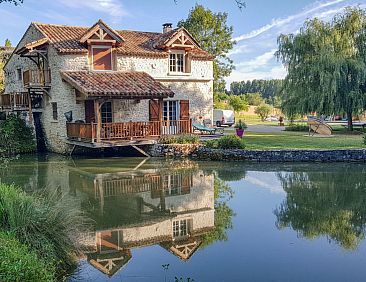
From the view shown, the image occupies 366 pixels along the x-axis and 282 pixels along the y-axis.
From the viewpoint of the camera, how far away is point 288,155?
59.2 ft

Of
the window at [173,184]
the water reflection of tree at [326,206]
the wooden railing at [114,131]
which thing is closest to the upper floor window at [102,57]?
the wooden railing at [114,131]

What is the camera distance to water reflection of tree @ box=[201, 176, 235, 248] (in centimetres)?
800

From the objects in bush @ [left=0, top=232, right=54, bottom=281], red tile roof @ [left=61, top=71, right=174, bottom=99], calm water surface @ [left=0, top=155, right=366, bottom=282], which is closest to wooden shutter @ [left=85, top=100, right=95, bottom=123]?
red tile roof @ [left=61, top=71, right=174, bottom=99]

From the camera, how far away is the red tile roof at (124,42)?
21.0 m

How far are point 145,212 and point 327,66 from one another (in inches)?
772

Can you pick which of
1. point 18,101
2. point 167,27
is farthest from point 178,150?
point 167,27

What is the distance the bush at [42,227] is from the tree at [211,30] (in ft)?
99.9

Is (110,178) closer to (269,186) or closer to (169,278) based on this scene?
(269,186)

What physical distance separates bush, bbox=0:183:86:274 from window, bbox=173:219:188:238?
2.30m

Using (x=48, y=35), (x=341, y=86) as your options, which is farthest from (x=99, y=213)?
(x=341, y=86)

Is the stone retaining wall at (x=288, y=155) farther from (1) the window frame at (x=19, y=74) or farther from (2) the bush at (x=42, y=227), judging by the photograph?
(1) the window frame at (x=19, y=74)

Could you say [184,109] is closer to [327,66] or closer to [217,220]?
[327,66]

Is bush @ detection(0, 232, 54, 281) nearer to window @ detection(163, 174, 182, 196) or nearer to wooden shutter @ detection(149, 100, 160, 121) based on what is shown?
window @ detection(163, 174, 182, 196)

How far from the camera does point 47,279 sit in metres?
5.14
